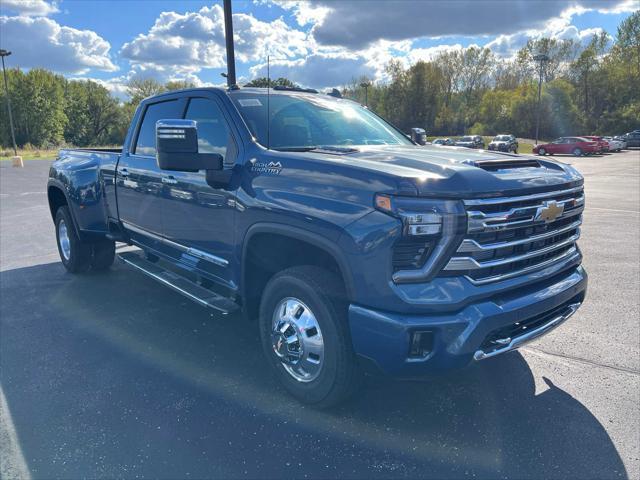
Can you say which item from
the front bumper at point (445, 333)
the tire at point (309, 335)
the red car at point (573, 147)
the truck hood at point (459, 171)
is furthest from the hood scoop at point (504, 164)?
the red car at point (573, 147)

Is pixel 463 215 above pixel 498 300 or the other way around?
above

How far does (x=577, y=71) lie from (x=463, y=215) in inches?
2869

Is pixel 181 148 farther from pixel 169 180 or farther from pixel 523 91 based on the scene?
pixel 523 91

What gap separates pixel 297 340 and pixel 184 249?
1547 millimetres

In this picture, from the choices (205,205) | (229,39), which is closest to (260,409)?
(205,205)

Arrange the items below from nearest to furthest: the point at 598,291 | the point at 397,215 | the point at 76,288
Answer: the point at 397,215 < the point at 598,291 < the point at 76,288

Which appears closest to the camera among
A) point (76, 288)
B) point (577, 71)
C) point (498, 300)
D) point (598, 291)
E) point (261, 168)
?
point (498, 300)

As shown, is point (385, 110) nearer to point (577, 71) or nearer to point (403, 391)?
point (577, 71)

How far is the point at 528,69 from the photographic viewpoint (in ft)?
264

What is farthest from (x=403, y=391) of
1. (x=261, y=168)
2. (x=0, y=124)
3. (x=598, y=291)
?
(x=0, y=124)

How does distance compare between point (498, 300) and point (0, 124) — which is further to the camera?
point (0, 124)

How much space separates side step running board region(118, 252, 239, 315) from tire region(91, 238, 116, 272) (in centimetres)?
119

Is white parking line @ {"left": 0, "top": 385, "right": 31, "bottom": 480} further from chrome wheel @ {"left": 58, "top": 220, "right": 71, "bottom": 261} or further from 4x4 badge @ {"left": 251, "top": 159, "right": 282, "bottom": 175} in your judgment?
chrome wheel @ {"left": 58, "top": 220, "right": 71, "bottom": 261}

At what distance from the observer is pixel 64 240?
20.9 feet
